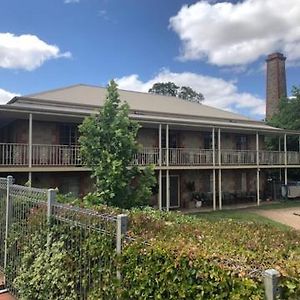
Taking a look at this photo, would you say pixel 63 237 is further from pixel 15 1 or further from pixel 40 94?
pixel 40 94

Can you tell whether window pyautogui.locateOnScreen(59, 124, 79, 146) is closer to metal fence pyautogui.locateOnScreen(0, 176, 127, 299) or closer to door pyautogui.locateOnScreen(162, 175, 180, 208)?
door pyautogui.locateOnScreen(162, 175, 180, 208)

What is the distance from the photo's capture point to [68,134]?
61.7ft

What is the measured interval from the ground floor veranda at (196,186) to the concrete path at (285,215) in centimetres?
255

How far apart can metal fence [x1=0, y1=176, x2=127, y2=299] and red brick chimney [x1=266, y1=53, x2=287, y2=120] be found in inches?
1755

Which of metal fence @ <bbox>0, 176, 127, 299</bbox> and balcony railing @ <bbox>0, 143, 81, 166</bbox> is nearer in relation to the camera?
metal fence @ <bbox>0, 176, 127, 299</bbox>

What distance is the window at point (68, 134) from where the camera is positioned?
1858 cm

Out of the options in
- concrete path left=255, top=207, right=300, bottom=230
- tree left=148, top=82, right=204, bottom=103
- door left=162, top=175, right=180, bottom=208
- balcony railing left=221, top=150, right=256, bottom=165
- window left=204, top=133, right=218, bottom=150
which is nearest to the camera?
concrete path left=255, top=207, right=300, bottom=230

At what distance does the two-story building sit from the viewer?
16562 millimetres

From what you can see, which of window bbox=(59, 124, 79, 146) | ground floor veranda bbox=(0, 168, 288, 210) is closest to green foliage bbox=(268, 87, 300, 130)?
ground floor veranda bbox=(0, 168, 288, 210)

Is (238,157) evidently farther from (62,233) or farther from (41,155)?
(62,233)

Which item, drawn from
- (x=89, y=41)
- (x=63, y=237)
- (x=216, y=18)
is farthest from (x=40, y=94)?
(x=63, y=237)

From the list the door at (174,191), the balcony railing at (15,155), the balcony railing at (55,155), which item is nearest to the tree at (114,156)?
the balcony railing at (15,155)

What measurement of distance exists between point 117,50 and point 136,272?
19.3 meters

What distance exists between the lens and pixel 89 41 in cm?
1952
